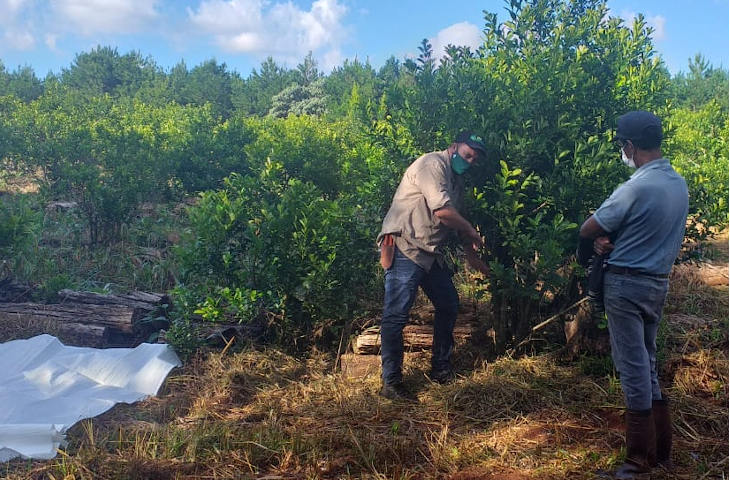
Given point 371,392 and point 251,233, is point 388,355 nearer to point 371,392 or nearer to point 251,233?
point 371,392

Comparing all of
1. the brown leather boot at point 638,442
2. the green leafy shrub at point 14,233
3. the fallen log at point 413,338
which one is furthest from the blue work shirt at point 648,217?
the green leafy shrub at point 14,233

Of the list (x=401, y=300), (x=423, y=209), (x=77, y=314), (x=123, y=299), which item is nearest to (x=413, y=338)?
(x=401, y=300)

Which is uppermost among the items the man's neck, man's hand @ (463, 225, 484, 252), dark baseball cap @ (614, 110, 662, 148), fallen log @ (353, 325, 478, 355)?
dark baseball cap @ (614, 110, 662, 148)

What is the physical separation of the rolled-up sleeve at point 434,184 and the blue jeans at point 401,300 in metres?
0.43

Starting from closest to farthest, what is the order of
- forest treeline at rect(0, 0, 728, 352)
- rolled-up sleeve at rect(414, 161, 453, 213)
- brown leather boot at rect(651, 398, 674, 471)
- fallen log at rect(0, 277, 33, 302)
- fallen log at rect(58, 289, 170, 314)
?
1. brown leather boot at rect(651, 398, 674, 471)
2. rolled-up sleeve at rect(414, 161, 453, 213)
3. forest treeline at rect(0, 0, 728, 352)
4. fallen log at rect(58, 289, 170, 314)
5. fallen log at rect(0, 277, 33, 302)

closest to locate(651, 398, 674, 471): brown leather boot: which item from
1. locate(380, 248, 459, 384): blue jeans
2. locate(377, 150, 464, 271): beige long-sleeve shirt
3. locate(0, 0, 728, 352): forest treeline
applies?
locate(0, 0, 728, 352): forest treeline

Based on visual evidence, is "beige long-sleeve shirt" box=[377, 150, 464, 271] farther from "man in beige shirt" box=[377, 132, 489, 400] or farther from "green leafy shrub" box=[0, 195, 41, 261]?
"green leafy shrub" box=[0, 195, 41, 261]

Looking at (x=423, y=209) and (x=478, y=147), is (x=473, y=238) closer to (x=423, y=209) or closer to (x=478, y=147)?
(x=423, y=209)

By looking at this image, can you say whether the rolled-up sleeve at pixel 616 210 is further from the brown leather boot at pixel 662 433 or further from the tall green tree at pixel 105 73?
the tall green tree at pixel 105 73

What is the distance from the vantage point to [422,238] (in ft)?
12.9

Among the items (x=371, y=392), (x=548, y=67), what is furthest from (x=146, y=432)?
(x=548, y=67)

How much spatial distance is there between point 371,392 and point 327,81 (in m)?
31.0

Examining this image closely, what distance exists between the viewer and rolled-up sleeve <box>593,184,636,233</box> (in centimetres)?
286

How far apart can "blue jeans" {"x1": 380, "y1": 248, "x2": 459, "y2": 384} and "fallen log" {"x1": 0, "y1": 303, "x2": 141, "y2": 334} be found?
2.31 m
